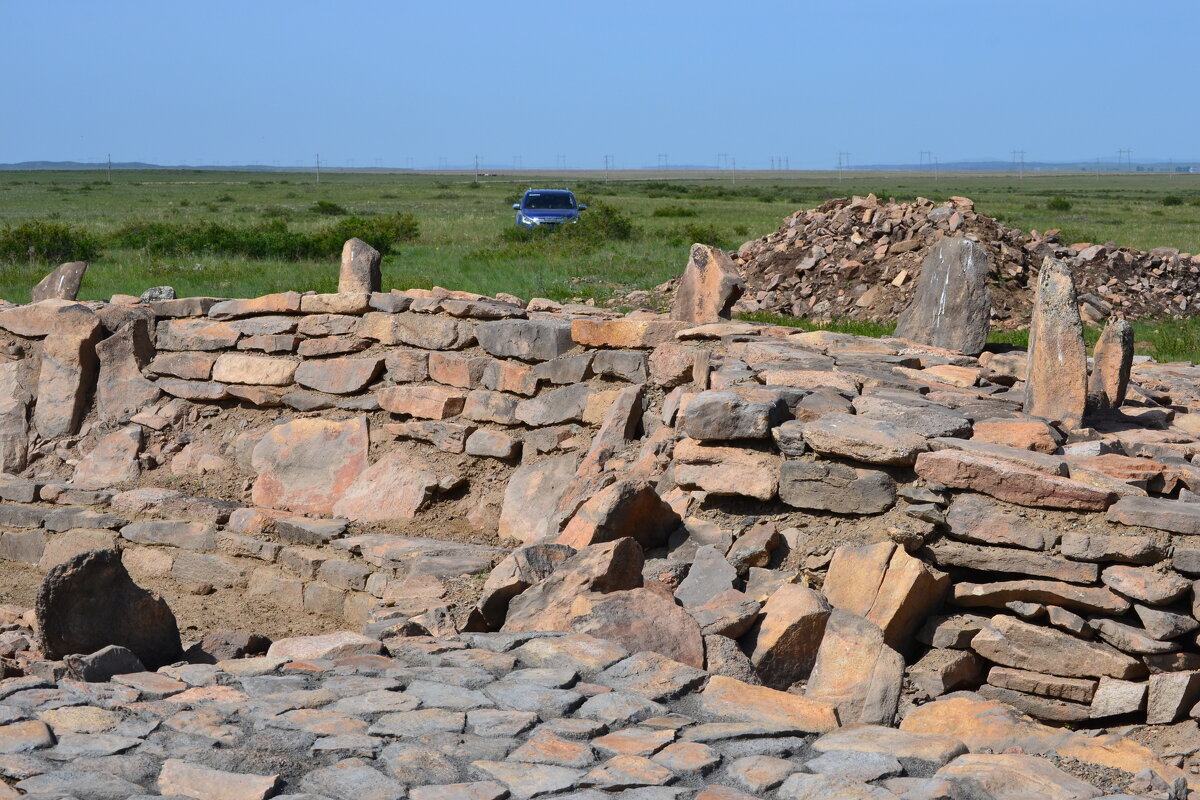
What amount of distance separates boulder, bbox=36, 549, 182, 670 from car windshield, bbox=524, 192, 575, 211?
21851 millimetres

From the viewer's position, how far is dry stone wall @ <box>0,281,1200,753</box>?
4.89 m

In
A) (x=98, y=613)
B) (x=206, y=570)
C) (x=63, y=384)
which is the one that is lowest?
(x=206, y=570)

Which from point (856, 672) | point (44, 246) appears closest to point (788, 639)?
point (856, 672)

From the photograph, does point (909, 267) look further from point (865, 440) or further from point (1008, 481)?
point (1008, 481)

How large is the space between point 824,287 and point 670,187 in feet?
160

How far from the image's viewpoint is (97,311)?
995 cm

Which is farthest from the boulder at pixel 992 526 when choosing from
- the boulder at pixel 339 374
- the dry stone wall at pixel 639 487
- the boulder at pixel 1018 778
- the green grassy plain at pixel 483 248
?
the green grassy plain at pixel 483 248

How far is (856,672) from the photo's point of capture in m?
4.68

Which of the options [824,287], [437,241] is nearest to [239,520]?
[824,287]

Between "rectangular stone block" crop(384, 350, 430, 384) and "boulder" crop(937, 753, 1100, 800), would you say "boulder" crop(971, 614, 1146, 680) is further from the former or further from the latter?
"rectangular stone block" crop(384, 350, 430, 384)

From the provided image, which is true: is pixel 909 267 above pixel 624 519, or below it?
above

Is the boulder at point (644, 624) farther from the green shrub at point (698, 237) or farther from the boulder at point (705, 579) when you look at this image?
the green shrub at point (698, 237)

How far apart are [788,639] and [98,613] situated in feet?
9.58

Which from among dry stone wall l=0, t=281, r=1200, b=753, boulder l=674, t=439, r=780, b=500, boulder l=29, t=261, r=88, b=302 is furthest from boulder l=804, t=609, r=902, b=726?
boulder l=29, t=261, r=88, b=302
